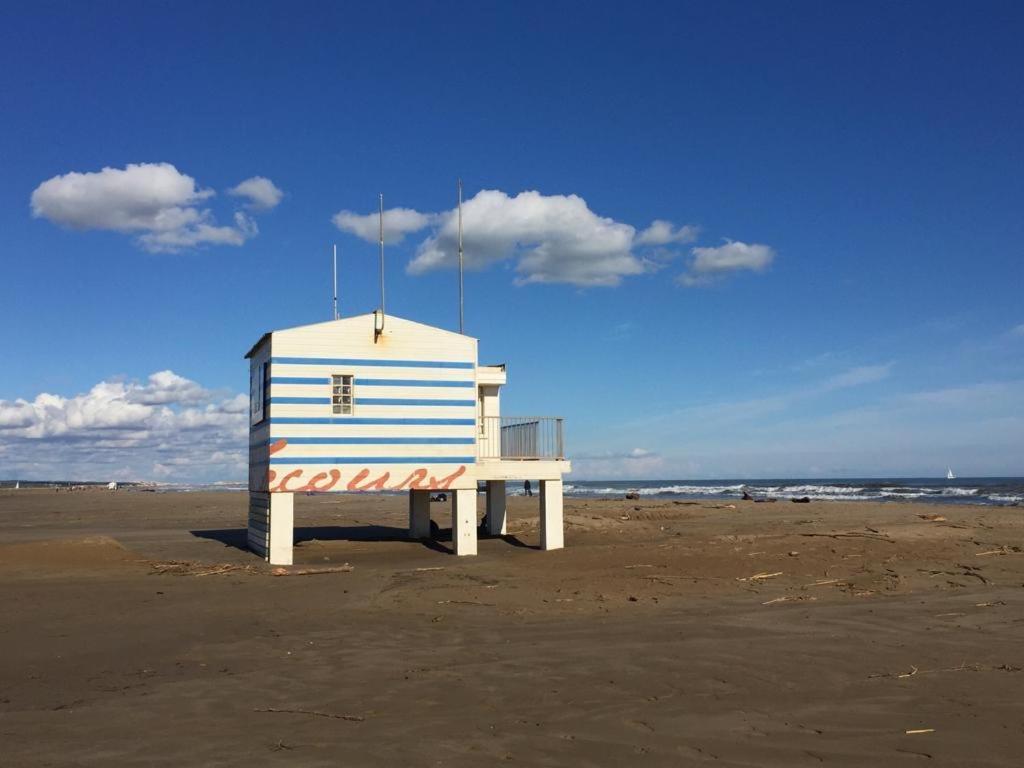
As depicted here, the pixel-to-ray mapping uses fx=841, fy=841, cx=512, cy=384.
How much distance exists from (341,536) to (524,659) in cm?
1980

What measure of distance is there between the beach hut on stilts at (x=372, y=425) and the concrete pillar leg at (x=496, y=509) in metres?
4.15

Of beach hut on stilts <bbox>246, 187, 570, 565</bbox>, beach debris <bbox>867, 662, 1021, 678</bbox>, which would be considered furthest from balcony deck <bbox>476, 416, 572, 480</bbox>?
beach debris <bbox>867, 662, 1021, 678</bbox>

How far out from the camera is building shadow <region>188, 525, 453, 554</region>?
83.0 ft

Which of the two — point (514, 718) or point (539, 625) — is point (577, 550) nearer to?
point (539, 625)

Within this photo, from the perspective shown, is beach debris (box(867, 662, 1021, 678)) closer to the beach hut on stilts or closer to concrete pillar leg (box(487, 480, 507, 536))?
A: the beach hut on stilts

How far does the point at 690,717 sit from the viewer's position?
738cm

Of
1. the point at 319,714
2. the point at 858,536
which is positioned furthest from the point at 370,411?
the point at 319,714

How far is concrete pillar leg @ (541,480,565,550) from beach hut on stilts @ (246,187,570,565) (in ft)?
0.09

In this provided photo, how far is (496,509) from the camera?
89.9ft

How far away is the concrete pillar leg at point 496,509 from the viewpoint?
1078 inches

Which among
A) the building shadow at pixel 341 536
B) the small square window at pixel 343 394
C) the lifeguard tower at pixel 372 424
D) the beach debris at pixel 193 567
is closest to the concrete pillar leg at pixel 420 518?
the building shadow at pixel 341 536

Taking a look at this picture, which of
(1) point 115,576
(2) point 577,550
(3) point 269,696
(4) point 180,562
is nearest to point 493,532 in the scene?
(2) point 577,550

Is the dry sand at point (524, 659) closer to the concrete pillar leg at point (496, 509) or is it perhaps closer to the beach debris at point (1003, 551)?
the beach debris at point (1003, 551)

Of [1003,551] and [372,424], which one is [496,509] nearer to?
[372,424]
